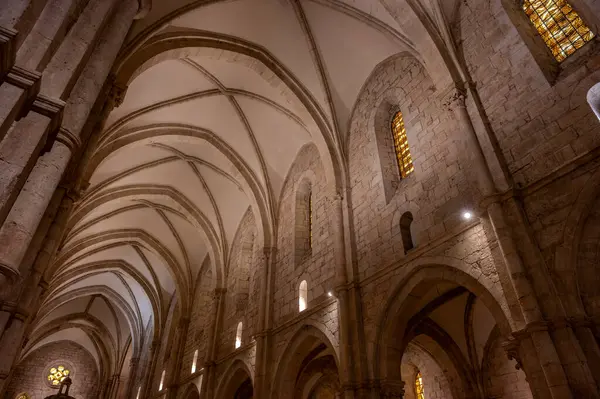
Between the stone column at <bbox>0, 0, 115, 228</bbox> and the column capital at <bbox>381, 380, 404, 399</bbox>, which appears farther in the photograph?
the column capital at <bbox>381, 380, 404, 399</bbox>

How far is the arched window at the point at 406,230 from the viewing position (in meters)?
7.37

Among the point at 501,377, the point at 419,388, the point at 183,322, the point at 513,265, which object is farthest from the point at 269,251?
the point at 513,265

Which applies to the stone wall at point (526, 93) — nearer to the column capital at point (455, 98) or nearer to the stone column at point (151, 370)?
the column capital at point (455, 98)

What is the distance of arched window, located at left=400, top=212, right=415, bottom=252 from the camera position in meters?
7.37

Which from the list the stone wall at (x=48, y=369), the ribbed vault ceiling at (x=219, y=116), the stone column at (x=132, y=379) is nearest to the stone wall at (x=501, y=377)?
the ribbed vault ceiling at (x=219, y=116)

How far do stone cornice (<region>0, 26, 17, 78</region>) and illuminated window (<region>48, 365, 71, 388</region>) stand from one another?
3019cm

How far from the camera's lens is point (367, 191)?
29.1ft

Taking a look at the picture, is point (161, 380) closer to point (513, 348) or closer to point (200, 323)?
point (200, 323)

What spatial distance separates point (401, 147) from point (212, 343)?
28.8 feet

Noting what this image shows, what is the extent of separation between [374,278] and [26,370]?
28.4m

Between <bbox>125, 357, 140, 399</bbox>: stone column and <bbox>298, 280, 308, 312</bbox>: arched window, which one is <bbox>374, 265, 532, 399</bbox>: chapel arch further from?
<bbox>125, 357, 140, 399</bbox>: stone column

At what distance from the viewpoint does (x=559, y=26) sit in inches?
248

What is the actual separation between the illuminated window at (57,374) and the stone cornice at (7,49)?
30.2 m

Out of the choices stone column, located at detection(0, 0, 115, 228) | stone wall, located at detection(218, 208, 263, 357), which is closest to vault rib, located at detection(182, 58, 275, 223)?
stone wall, located at detection(218, 208, 263, 357)
